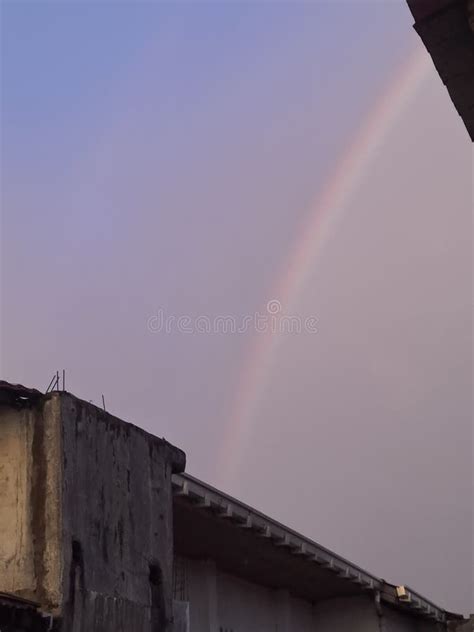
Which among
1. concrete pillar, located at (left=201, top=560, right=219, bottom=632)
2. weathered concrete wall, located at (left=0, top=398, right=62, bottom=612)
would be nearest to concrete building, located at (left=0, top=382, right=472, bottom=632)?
weathered concrete wall, located at (left=0, top=398, right=62, bottom=612)

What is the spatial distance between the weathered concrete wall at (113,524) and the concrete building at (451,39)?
6.22 metres

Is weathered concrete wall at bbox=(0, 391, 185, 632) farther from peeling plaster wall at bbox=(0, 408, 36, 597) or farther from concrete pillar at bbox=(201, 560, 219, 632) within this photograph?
Result: concrete pillar at bbox=(201, 560, 219, 632)

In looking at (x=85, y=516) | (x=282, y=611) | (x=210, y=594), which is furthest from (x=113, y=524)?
(x=282, y=611)

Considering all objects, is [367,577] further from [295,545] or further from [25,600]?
[25,600]

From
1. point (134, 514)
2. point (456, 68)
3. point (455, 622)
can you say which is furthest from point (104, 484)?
point (455, 622)

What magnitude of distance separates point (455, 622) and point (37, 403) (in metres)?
24.7

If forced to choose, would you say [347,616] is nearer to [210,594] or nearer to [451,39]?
[210,594]

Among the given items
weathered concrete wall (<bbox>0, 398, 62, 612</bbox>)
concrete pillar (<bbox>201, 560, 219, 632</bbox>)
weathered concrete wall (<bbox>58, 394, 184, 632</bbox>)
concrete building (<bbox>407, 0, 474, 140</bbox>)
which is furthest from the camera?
concrete pillar (<bbox>201, 560, 219, 632</bbox>)

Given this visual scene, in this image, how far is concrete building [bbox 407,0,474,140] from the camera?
289 inches

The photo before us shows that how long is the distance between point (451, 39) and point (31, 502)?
724 centimetres

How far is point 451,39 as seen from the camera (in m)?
7.48

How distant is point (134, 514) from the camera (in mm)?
12516

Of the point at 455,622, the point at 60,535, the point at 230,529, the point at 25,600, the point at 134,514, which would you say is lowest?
the point at 25,600

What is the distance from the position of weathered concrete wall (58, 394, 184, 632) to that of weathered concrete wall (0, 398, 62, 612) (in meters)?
0.14
